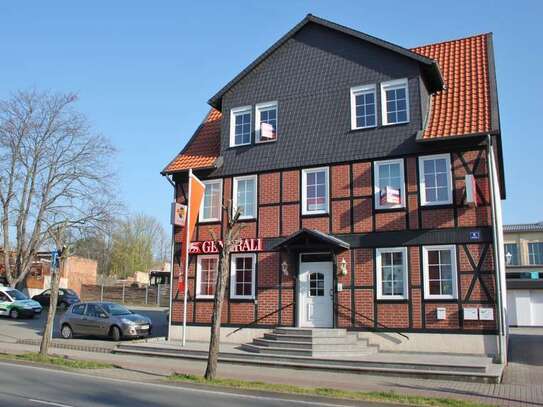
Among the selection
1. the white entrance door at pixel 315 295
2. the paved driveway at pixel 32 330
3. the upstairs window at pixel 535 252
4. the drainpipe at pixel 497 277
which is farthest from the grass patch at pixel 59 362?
the upstairs window at pixel 535 252

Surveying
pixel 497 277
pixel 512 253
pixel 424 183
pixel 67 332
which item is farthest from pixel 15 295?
pixel 512 253

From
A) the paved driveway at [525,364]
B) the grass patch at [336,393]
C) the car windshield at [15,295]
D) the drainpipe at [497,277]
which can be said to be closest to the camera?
the grass patch at [336,393]

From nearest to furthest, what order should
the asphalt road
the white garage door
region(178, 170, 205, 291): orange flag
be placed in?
the asphalt road
region(178, 170, 205, 291): orange flag
the white garage door

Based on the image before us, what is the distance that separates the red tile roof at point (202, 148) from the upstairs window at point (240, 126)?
0.93 metres

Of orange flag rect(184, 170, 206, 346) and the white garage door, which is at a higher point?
orange flag rect(184, 170, 206, 346)

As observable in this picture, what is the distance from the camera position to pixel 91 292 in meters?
46.5

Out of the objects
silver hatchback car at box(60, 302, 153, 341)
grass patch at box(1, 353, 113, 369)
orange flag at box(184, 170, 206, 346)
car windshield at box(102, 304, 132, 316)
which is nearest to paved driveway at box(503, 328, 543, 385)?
grass patch at box(1, 353, 113, 369)

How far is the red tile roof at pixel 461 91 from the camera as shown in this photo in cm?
1634

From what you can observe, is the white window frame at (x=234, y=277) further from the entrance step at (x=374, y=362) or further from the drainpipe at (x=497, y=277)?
the drainpipe at (x=497, y=277)

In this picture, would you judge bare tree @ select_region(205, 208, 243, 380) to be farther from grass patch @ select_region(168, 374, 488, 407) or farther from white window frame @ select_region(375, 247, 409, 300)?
white window frame @ select_region(375, 247, 409, 300)

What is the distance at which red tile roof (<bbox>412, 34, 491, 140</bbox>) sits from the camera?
16344 mm

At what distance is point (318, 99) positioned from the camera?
750 inches

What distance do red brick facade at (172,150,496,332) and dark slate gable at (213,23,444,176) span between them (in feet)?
1.84

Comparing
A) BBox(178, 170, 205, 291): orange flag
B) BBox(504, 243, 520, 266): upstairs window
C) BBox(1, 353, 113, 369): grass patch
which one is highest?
BBox(504, 243, 520, 266): upstairs window
